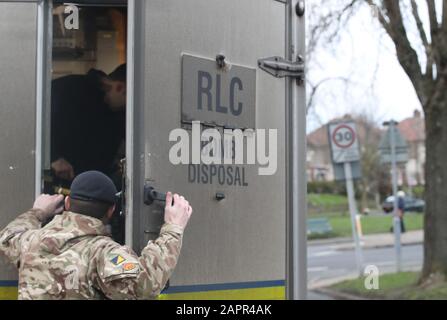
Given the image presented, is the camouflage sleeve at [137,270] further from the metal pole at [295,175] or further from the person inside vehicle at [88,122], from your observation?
the person inside vehicle at [88,122]

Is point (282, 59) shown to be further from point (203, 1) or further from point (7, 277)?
point (7, 277)

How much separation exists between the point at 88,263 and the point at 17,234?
0.45 meters

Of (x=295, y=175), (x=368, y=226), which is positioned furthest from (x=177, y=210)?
(x=368, y=226)

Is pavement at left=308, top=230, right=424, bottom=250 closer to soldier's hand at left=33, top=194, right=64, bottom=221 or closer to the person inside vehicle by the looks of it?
the person inside vehicle

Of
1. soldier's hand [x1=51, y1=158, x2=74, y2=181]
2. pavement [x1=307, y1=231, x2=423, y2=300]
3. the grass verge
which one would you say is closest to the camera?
soldier's hand [x1=51, y1=158, x2=74, y2=181]

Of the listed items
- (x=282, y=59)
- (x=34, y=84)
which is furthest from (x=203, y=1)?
(x=34, y=84)

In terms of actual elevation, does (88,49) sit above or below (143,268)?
above

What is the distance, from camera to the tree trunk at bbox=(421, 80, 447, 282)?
1141cm

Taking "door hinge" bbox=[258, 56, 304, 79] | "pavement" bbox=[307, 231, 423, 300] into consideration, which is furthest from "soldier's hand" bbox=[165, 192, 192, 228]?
"pavement" bbox=[307, 231, 423, 300]

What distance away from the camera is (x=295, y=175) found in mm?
3562

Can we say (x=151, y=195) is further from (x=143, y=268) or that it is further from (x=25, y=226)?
(x=25, y=226)

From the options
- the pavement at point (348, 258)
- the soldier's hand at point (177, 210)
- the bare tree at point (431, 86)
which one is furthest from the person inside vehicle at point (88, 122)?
the pavement at point (348, 258)

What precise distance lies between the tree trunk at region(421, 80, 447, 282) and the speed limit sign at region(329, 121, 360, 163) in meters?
1.35
